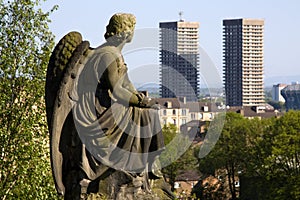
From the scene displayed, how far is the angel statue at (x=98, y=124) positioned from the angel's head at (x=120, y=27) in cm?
1

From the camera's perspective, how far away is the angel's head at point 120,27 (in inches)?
558

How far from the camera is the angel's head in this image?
1416cm

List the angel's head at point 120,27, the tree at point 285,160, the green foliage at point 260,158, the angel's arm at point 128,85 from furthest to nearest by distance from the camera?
the green foliage at point 260,158
the tree at point 285,160
the angel's head at point 120,27
the angel's arm at point 128,85

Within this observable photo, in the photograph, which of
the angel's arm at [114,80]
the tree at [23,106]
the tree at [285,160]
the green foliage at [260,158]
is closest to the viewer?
the angel's arm at [114,80]

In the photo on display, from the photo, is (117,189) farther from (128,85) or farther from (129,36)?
(129,36)

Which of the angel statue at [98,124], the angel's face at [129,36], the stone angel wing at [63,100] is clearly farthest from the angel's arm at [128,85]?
the stone angel wing at [63,100]

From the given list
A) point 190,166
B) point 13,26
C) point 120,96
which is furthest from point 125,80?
point 190,166

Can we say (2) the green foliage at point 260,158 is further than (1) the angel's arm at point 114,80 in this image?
Yes

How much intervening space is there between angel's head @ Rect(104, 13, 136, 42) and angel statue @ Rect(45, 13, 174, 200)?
0.5 inches

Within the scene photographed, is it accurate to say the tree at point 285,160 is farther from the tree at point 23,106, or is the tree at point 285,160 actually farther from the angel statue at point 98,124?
the angel statue at point 98,124

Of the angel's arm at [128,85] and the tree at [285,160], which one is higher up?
the tree at [285,160]

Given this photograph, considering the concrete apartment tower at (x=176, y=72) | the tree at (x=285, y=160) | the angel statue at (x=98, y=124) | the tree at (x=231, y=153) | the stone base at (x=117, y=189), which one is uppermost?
the tree at (x=231, y=153)

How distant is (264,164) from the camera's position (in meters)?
68.6

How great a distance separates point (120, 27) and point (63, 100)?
123cm
